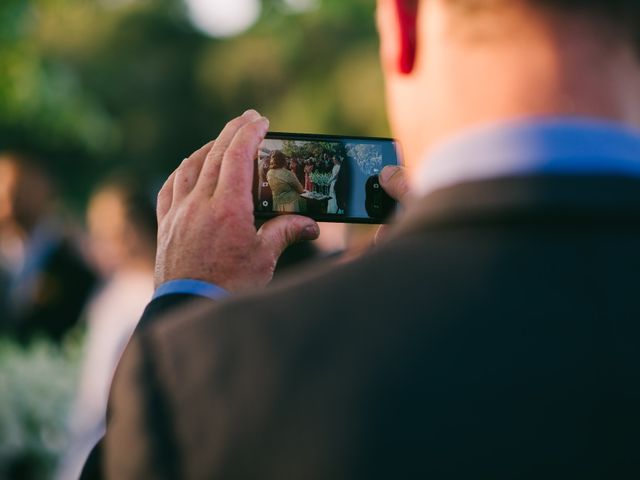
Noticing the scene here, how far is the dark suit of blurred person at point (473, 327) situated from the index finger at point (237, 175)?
41cm

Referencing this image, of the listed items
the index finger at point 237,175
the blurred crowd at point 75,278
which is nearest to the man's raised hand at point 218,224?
the index finger at point 237,175

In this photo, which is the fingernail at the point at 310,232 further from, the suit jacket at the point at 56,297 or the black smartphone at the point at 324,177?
the suit jacket at the point at 56,297

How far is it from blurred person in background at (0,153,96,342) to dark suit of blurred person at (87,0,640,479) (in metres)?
5.36

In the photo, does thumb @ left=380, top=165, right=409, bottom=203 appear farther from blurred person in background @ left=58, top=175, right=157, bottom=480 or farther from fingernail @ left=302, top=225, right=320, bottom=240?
blurred person in background @ left=58, top=175, right=157, bottom=480

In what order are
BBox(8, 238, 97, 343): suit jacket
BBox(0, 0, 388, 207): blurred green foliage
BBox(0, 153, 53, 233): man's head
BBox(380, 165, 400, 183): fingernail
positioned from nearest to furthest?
BBox(380, 165, 400, 183): fingernail → BBox(8, 238, 97, 343): suit jacket → BBox(0, 153, 53, 233): man's head → BBox(0, 0, 388, 207): blurred green foliage

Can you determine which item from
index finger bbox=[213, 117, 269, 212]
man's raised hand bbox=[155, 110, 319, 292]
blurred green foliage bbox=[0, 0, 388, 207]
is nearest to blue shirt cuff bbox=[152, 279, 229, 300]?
man's raised hand bbox=[155, 110, 319, 292]

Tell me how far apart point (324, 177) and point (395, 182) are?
0.63 ft

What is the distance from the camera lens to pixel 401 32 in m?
1.22

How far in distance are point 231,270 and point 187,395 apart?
439 millimetres

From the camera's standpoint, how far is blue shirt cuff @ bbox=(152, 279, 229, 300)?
1471 millimetres

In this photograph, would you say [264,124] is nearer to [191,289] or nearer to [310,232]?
[310,232]

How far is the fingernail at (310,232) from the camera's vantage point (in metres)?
1.75

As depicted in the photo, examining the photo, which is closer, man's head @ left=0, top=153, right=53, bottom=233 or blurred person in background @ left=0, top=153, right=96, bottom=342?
blurred person in background @ left=0, top=153, right=96, bottom=342

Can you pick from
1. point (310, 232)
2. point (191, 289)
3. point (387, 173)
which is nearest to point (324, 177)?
point (387, 173)
